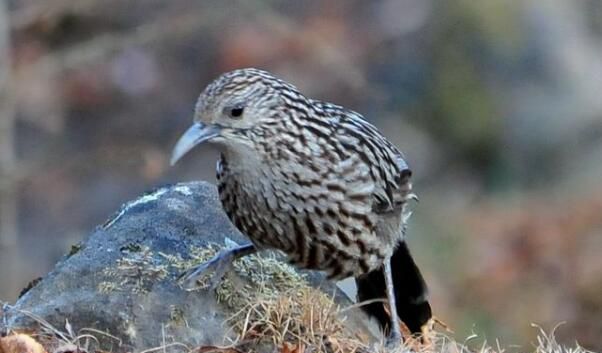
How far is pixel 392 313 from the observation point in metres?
7.12

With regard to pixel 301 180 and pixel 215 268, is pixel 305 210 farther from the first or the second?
pixel 215 268

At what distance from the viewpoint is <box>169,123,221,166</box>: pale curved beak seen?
626 cm

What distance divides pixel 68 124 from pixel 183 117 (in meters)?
1.04

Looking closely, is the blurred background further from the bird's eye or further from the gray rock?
the bird's eye

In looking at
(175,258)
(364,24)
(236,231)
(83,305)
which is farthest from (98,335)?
(364,24)

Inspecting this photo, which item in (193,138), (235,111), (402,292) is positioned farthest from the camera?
(402,292)

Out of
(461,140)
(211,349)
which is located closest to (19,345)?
(211,349)

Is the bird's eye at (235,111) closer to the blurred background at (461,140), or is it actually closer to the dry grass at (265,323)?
the dry grass at (265,323)

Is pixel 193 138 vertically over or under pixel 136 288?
over

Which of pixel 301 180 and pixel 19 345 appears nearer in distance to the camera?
pixel 19 345

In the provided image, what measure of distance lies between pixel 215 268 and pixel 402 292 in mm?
1105

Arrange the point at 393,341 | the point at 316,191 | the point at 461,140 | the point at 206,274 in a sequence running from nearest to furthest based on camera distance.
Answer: the point at 206,274 < the point at 316,191 < the point at 393,341 < the point at 461,140

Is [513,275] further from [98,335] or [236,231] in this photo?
[98,335]

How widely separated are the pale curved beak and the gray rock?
527 mm
